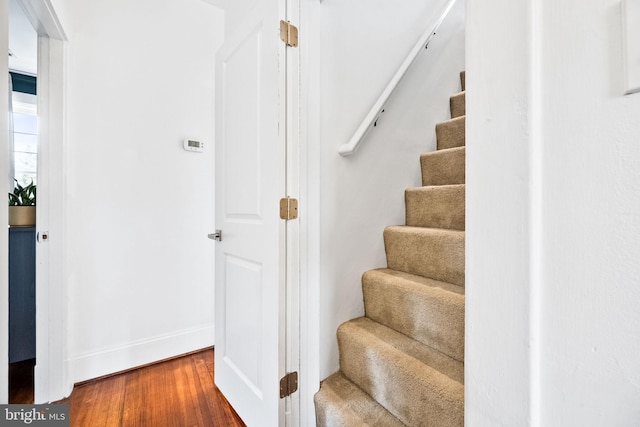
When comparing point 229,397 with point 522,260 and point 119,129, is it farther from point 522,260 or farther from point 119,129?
point 119,129

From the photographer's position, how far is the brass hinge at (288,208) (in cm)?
125

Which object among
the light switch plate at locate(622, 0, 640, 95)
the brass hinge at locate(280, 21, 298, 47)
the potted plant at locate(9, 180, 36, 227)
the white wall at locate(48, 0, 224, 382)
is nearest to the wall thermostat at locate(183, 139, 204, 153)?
the white wall at locate(48, 0, 224, 382)

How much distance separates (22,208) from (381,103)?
2.23 m

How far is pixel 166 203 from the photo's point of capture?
2160 millimetres

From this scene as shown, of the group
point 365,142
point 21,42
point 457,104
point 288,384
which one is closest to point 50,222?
point 288,384

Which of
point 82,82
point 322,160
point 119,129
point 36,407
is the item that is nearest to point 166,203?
point 119,129

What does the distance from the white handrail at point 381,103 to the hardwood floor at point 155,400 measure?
1.46m

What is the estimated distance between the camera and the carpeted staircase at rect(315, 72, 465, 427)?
102 cm

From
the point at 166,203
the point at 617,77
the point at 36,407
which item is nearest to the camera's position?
the point at 617,77

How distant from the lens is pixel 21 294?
190 centimetres

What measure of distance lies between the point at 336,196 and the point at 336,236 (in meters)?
0.19

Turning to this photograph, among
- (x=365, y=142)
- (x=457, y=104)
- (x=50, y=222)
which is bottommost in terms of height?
(x=50, y=222)

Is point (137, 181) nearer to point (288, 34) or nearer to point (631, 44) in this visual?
point (288, 34)

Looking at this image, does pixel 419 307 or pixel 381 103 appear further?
pixel 381 103
